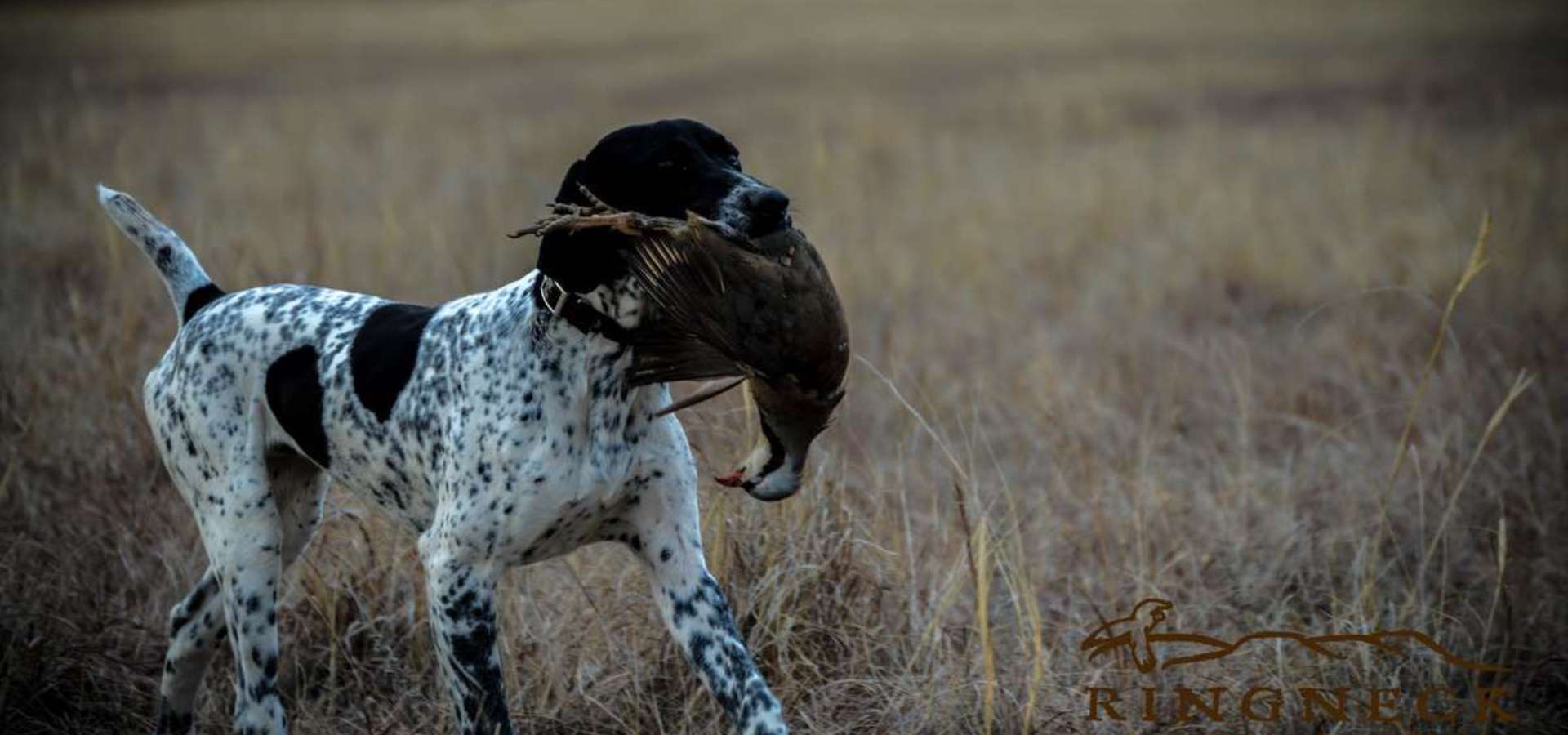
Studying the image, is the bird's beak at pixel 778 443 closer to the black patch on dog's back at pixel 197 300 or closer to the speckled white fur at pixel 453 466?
the speckled white fur at pixel 453 466

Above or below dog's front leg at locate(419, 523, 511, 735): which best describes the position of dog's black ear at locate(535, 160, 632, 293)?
above

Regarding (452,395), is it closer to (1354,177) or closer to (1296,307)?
(1296,307)

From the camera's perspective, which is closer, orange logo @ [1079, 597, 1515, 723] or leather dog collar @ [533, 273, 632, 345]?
leather dog collar @ [533, 273, 632, 345]

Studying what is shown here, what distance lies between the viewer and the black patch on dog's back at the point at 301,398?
3424mm

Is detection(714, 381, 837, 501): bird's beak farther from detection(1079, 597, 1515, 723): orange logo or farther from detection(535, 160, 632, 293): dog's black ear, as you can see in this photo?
detection(1079, 597, 1515, 723): orange logo

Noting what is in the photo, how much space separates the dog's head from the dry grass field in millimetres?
692

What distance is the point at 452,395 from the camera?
3189mm

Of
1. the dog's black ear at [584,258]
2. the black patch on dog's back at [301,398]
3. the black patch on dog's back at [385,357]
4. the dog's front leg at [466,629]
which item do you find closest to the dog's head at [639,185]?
the dog's black ear at [584,258]

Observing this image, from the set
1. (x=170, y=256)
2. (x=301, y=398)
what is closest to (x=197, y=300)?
(x=170, y=256)

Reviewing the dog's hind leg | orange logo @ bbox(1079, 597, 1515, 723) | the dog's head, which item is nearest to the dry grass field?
orange logo @ bbox(1079, 597, 1515, 723)

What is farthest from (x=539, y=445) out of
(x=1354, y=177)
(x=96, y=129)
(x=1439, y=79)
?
(x=1439, y=79)

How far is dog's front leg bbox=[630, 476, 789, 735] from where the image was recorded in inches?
121

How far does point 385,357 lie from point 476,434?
1.41ft

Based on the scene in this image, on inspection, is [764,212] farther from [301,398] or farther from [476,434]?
[301,398]
